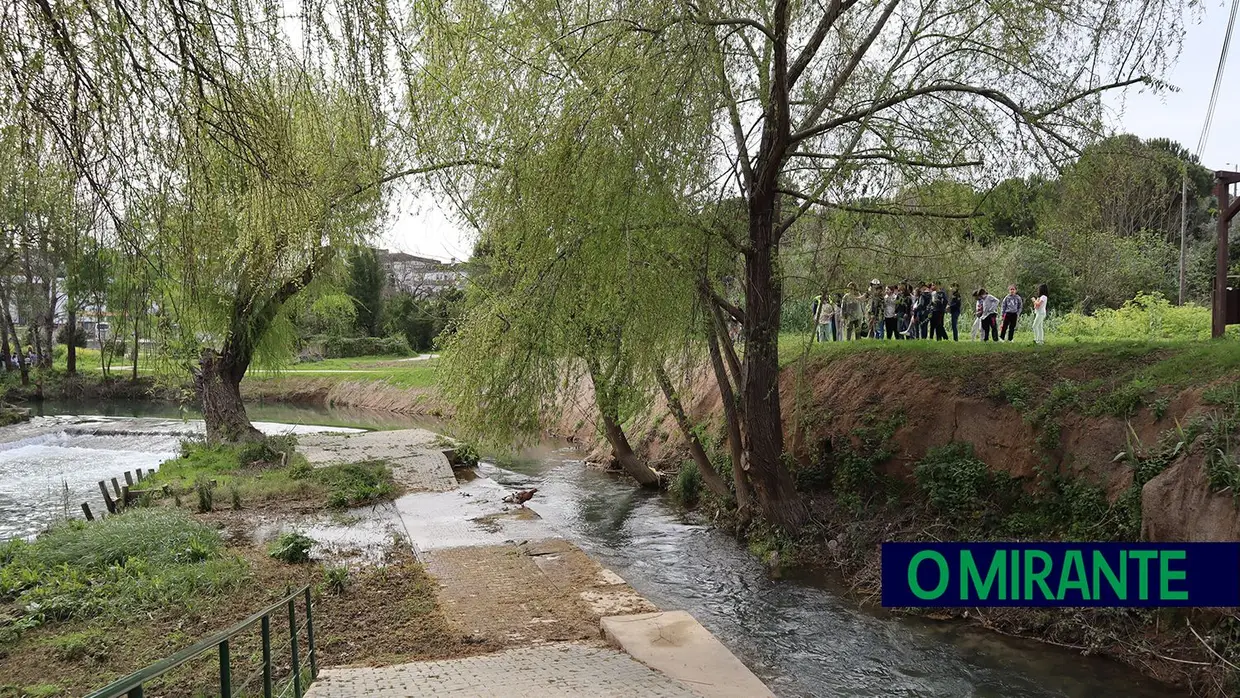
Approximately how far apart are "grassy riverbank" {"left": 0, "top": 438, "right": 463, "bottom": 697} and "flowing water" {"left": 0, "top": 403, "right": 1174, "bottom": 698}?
131 inches

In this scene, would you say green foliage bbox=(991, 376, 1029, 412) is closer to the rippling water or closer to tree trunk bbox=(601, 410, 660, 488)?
the rippling water

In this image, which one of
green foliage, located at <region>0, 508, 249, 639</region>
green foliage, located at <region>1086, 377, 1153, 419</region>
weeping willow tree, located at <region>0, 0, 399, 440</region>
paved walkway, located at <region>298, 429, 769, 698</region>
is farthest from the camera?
green foliage, located at <region>1086, 377, 1153, 419</region>

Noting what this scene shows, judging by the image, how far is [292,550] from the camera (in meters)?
10.6

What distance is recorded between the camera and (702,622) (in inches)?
377

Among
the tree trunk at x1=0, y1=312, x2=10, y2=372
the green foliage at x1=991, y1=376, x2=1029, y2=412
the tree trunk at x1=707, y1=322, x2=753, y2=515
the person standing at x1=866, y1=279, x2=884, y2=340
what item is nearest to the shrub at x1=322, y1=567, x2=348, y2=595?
the tree trunk at x1=707, y1=322, x2=753, y2=515

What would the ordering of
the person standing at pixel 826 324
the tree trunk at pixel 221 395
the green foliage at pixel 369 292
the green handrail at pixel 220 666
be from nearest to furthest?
the green handrail at pixel 220 666, the person standing at pixel 826 324, the tree trunk at pixel 221 395, the green foliage at pixel 369 292

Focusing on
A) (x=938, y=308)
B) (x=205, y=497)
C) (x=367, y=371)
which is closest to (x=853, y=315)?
(x=938, y=308)

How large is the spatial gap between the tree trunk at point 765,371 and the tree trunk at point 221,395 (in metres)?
13.8

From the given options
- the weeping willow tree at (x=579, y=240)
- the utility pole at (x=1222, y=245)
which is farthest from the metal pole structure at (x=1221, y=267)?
the weeping willow tree at (x=579, y=240)

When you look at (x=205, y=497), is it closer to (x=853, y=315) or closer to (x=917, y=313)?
(x=853, y=315)

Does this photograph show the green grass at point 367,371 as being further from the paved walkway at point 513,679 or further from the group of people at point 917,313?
the paved walkway at point 513,679

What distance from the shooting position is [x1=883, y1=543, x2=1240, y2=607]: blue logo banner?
549 cm

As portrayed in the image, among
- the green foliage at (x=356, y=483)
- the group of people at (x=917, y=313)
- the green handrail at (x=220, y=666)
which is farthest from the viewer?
the group of people at (x=917, y=313)

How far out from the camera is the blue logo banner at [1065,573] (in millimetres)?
5488
